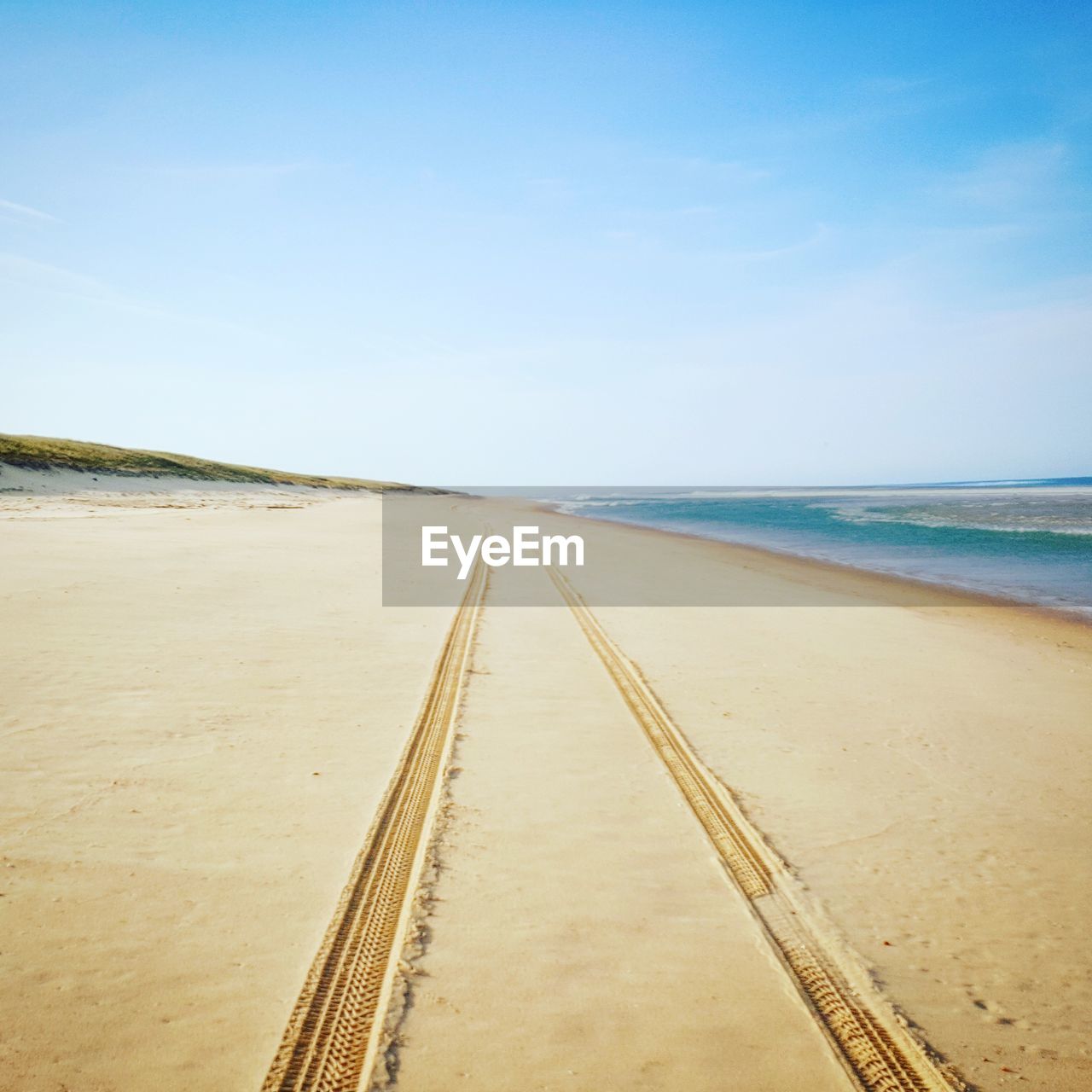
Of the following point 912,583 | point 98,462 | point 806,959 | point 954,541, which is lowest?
point 806,959

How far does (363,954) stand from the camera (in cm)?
341

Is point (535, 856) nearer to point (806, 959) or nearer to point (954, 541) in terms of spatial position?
point (806, 959)

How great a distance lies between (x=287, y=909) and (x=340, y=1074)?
1.14 meters

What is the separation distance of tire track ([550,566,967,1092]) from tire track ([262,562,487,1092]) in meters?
2.01

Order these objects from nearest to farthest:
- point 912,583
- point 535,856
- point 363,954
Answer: point 363,954 → point 535,856 → point 912,583

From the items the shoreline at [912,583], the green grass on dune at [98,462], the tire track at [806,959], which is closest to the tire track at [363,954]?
the tire track at [806,959]

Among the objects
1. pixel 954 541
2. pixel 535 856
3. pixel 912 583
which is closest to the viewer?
pixel 535 856

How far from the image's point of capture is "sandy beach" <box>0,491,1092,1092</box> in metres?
2.96

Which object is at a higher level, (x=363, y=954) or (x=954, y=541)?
(x=954, y=541)

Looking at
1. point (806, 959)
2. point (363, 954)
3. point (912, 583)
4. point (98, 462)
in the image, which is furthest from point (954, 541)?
point (98, 462)

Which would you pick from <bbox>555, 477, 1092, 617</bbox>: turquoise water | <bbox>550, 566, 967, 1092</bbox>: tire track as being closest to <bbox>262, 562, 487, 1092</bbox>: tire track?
<bbox>550, 566, 967, 1092</bbox>: tire track

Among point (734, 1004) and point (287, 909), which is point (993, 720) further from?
point (287, 909)
